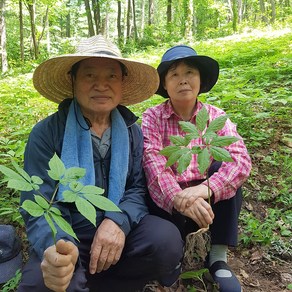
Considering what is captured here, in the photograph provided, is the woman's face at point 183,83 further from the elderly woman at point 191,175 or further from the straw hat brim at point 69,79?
the straw hat brim at point 69,79

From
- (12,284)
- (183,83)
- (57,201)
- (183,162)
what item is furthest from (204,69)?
(12,284)

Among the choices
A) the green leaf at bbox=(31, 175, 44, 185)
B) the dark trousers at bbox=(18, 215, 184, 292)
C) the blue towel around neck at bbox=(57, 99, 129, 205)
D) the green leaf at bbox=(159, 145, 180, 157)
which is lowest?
the dark trousers at bbox=(18, 215, 184, 292)

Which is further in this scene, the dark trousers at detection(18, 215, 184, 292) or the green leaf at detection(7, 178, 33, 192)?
the dark trousers at detection(18, 215, 184, 292)

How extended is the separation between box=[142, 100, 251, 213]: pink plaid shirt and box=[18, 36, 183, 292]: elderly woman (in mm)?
94

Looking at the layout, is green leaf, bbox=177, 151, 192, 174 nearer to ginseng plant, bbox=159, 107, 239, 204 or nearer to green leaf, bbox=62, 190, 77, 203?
ginseng plant, bbox=159, 107, 239, 204

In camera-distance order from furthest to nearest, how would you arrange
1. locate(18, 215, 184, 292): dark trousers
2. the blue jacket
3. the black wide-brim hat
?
the black wide-brim hat < locate(18, 215, 184, 292): dark trousers < the blue jacket

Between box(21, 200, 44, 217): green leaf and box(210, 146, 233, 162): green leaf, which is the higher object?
box(21, 200, 44, 217): green leaf

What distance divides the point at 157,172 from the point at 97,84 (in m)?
0.68

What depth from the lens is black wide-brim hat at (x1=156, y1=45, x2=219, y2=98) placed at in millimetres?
2398

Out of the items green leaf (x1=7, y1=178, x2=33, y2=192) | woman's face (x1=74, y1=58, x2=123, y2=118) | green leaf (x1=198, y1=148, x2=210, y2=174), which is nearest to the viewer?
green leaf (x1=7, y1=178, x2=33, y2=192)

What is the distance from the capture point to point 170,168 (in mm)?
2338

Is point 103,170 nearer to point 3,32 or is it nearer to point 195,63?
point 195,63

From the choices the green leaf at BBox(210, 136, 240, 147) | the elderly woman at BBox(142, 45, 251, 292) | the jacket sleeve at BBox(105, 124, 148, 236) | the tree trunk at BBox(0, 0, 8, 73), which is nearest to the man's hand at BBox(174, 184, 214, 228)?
the elderly woman at BBox(142, 45, 251, 292)

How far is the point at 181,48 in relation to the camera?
8.06 feet
